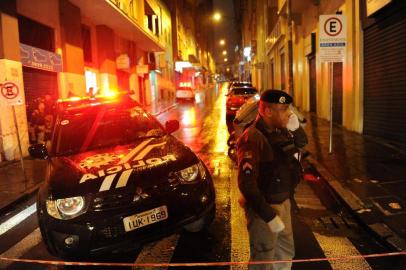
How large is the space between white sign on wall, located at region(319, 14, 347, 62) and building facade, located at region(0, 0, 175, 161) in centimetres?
486

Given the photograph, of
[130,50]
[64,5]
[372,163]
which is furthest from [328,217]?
[130,50]

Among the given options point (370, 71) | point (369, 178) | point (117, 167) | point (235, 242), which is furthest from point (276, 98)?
point (370, 71)

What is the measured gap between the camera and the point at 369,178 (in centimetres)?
739

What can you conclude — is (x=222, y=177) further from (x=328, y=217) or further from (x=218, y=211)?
(x=328, y=217)

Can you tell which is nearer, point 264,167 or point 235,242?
point 264,167

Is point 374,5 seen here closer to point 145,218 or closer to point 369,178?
point 369,178

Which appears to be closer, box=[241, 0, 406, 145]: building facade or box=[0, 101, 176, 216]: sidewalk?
box=[0, 101, 176, 216]: sidewalk

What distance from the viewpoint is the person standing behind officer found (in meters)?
2.88

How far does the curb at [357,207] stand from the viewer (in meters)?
4.68

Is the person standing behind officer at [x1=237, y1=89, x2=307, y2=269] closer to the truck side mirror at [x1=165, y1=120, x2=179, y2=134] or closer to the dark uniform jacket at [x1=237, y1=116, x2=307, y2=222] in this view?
the dark uniform jacket at [x1=237, y1=116, x2=307, y2=222]

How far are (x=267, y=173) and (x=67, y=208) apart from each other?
7.63 feet

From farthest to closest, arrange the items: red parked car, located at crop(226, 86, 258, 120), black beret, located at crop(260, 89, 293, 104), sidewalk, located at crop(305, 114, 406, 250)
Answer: red parked car, located at crop(226, 86, 258, 120) < sidewalk, located at crop(305, 114, 406, 250) < black beret, located at crop(260, 89, 293, 104)

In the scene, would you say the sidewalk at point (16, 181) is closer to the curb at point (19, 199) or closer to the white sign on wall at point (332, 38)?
the curb at point (19, 199)

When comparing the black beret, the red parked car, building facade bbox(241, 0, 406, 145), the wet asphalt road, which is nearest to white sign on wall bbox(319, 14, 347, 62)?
building facade bbox(241, 0, 406, 145)
